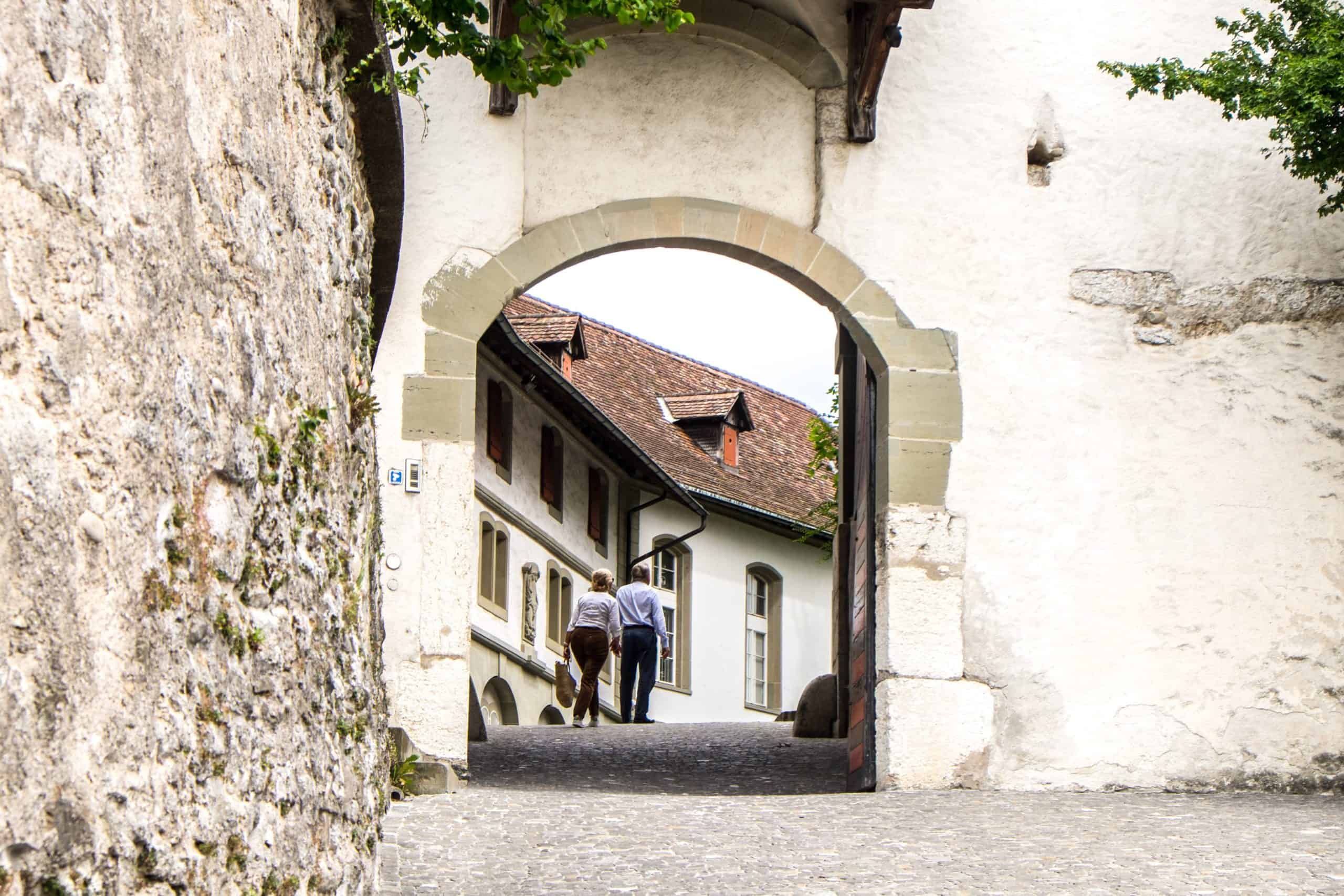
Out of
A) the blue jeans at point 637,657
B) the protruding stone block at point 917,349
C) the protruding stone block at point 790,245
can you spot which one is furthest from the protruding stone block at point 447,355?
the blue jeans at point 637,657

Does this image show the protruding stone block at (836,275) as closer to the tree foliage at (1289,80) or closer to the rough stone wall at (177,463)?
the tree foliage at (1289,80)

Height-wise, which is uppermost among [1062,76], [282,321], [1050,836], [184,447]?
[1062,76]

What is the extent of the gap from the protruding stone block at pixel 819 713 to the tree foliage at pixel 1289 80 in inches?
203

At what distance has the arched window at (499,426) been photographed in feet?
71.2

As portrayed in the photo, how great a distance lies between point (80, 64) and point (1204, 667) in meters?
7.05

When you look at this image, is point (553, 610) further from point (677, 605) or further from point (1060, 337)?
point (1060, 337)

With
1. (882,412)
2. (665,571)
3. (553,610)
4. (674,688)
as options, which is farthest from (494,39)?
(665,571)

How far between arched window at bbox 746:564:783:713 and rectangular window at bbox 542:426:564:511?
765cm

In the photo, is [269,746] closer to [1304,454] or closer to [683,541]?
[1304,454]

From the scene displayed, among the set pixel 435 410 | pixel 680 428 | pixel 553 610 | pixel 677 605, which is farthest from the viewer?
pixel 680 428

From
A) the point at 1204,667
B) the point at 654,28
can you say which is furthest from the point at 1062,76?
→ the point at 1204,667

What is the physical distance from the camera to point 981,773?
8852 millimetres

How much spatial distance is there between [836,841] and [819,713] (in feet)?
19.9

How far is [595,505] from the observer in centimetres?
2705
